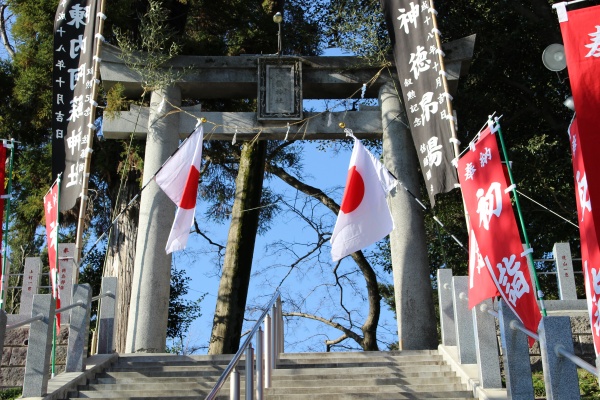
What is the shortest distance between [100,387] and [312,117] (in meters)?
4.98

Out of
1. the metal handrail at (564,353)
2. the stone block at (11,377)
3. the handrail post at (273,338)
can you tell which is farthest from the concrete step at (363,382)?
the stone block at (11,377)

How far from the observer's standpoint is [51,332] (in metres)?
6.73

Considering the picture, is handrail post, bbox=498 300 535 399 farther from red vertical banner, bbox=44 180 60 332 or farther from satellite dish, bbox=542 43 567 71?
red vertical banner, bbox=44 180 60 332

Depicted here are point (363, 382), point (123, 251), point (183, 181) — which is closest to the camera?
point (363, 382)

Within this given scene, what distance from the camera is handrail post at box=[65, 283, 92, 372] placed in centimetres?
753

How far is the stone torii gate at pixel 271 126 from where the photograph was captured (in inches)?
393

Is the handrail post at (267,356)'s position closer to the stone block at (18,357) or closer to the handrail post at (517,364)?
the handrail post at (517,364)

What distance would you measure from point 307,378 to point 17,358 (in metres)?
4.33

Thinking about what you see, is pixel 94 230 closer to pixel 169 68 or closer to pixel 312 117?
pixel 169 68

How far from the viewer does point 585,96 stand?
472cm

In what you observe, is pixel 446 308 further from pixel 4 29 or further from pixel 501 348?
pixel 4 29

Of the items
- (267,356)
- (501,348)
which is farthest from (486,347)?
(267,356)

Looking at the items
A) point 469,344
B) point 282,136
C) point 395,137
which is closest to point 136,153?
point 282,136

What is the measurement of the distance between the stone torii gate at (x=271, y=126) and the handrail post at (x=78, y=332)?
81.9 inches
